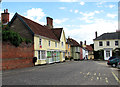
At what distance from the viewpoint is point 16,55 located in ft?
67.4

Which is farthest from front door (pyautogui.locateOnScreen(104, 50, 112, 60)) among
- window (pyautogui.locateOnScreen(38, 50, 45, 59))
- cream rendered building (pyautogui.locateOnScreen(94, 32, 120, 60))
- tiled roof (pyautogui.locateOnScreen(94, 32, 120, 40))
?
window (pyautogui.locateOnScreen(38, 50, 45, 59))

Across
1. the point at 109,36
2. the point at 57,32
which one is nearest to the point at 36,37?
the point at 57,32

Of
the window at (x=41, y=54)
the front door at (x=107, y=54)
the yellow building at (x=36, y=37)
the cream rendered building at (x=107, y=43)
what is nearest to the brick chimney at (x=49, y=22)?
the yellow building at (x=36, y=37)

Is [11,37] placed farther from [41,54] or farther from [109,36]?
[109,36]

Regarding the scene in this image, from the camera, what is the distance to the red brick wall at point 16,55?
1819 centimetres

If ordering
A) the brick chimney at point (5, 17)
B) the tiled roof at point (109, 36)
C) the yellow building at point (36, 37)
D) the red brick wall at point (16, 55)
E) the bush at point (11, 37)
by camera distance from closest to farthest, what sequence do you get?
1. the red brick wall at point (16, 55)
2. the bush at point (11, 37)
3. the yellow building at point (36, 37)
4. the brick chimney at point (5, 17)
5. the tiled roof at point (109, 36)

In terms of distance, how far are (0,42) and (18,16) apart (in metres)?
11.9

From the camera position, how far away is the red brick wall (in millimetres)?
18186

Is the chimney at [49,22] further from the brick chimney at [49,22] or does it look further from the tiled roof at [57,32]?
the tiled roof at [57,32]

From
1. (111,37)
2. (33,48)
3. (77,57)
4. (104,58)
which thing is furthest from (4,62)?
(77,57)

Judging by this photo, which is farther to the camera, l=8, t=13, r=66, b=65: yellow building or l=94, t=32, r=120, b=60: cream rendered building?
l=94, t=32, r=120, b=60: cream rendered building

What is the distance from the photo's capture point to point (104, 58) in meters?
48.8

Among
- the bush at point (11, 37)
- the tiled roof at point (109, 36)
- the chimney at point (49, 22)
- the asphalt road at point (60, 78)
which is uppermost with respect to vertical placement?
the chimney at point (49, 22)

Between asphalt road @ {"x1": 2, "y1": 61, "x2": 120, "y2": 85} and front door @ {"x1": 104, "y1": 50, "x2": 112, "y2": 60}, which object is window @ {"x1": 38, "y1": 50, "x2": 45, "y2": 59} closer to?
asphalt road @ {"x1": 2, "y1": 61, "x2": 120, "y2": 85}
